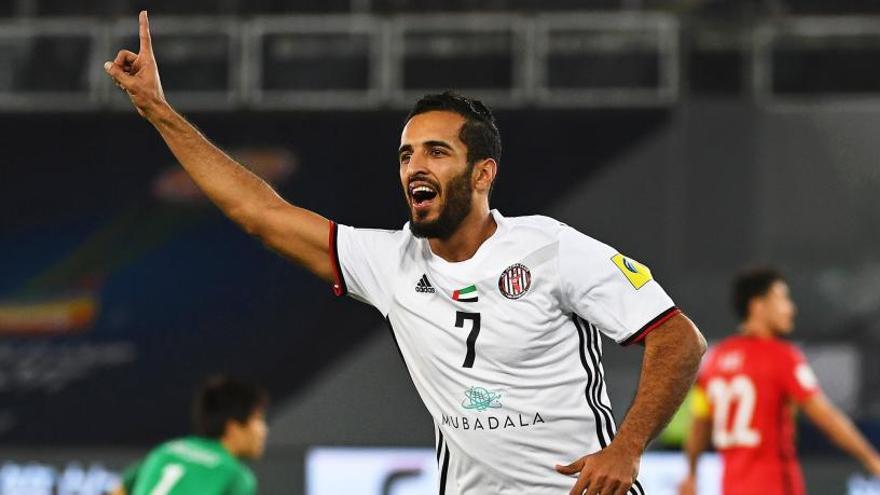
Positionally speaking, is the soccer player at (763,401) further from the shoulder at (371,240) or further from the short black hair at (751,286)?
the shoulder at (371,240)

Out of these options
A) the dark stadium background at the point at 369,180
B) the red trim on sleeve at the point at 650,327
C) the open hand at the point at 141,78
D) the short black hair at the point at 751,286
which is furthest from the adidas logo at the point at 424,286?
the dark stadium background at the point at 369,180

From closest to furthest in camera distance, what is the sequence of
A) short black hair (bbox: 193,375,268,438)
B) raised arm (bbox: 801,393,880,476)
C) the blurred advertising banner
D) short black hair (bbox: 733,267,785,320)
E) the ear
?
the ear → short black hair (bbox: 193,375,268,438) → raised arm (bbox: 801,393,880,476) → short black hair (bbox: 733,267,785,320) → the blurred advertising banner

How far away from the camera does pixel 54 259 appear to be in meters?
12.7

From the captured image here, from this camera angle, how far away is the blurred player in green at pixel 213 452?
5.68m

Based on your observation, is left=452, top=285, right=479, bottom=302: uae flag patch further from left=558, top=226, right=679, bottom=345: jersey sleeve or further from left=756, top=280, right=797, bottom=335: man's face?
left=756, top=280, right=797, bottom=335: man's face

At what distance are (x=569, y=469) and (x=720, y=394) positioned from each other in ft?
13.1

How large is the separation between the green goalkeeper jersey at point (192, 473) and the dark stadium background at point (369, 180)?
6.09 meters

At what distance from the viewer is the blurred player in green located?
18.6 ft

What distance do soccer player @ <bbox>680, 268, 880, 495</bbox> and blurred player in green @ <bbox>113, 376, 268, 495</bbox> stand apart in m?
2.31

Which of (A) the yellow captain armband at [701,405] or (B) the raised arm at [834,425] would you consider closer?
(B) the raised arm at [834,425]

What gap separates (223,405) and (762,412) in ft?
8.54

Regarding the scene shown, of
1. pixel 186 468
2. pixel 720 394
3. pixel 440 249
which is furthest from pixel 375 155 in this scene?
pixel 440 249

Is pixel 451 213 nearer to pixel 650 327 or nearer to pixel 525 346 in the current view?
pixel 525 346

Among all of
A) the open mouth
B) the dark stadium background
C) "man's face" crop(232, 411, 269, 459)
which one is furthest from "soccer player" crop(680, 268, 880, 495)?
the dark stadium background
